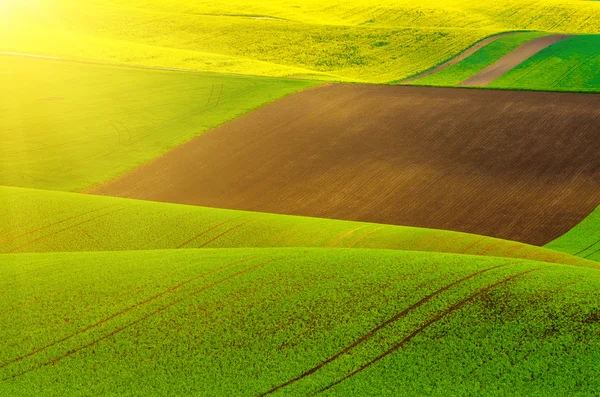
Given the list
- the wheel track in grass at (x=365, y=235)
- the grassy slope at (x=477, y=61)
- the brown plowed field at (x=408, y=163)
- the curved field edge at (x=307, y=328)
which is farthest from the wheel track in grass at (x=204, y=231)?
the grassy slope at (x=477, y=61)

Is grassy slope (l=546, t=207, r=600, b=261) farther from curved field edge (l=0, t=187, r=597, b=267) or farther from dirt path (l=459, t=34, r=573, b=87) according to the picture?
dirt path (l=459, t=34, r=573, b=87)

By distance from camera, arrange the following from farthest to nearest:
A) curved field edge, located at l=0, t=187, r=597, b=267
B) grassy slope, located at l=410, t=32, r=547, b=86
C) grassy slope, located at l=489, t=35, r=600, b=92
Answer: grassy slope, located at l=410, t=32, r=547, b=86, grassy slope, located at l=489, t=35, r=600, b=92, curved field edge, located at l=0, t=187, r=597, b=267

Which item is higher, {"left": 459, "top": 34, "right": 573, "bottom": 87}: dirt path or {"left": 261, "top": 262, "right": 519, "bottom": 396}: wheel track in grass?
{"left": 261, "top": 262, "right": 519, "bottom": 396}: wheel track in grass

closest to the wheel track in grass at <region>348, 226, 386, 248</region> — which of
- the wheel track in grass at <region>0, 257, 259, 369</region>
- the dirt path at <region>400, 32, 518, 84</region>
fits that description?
the wheel track in grass at <region>0, 257, 259, 369</region>

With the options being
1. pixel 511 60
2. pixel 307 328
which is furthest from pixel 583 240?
pixel 511 60

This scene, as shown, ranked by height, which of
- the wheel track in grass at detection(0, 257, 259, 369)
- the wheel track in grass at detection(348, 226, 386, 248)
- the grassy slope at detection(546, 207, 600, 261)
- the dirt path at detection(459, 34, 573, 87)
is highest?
the wheel track in grass at detection(0, 257, 259, 369)

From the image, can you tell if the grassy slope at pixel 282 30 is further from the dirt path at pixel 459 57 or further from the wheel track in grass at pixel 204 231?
the wheel track in grass at pixel 204 231

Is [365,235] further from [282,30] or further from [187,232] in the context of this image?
[282,30]
